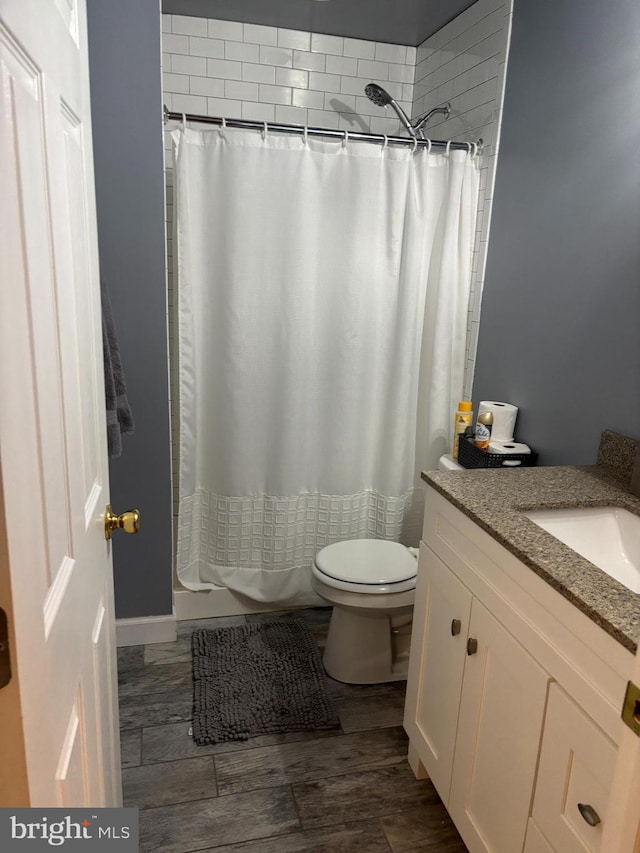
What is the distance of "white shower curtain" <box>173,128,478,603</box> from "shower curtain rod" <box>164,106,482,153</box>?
1.3 inches

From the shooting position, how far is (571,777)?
1106 mm

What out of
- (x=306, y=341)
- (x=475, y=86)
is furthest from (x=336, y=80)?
(x=306, y=341)

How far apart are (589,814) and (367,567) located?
1.15 meters

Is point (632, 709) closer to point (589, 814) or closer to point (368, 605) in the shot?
point (589, 814)

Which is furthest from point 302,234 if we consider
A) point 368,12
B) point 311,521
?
point 311,521

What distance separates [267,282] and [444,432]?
3.09 feet

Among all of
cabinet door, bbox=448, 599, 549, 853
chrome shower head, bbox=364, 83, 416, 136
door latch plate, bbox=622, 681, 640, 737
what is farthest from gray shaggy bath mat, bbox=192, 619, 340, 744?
chrome shower head, bbox=364, 83, 416, 136

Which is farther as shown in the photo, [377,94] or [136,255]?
[377,94]

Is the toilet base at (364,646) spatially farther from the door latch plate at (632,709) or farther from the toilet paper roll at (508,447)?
the door latch plate at (632,709)

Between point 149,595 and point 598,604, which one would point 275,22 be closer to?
point 149,595

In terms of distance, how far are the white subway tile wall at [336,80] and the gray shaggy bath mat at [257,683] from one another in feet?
2.17

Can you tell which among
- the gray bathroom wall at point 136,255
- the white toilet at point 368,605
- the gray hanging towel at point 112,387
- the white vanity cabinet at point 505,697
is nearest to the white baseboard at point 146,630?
the gray bathroom wall at point 136,255

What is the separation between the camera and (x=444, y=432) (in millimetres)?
2576

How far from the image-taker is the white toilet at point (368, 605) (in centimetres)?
207
